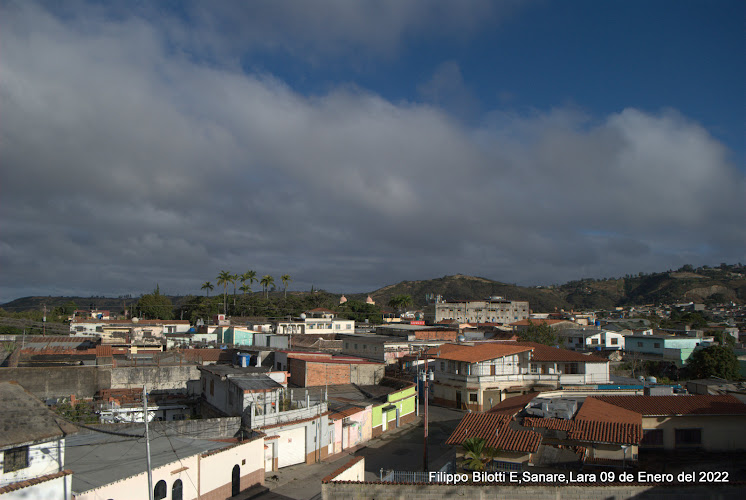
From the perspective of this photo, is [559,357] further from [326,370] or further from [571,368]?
[326,370]

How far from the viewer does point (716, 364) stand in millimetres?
56875

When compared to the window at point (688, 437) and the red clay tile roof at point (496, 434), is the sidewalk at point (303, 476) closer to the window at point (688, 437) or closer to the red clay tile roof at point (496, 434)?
the red clay tile roof at point (496, 434)

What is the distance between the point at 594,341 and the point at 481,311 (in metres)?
69.8

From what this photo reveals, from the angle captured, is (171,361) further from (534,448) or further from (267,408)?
(534,448)

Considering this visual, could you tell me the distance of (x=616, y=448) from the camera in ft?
69.1

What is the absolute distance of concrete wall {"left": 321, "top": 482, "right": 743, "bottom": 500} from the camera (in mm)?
16625

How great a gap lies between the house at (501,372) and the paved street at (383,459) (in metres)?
3.22

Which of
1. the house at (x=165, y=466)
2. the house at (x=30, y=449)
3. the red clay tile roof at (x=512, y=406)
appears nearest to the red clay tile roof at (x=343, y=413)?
the house at (x=165, y=466)

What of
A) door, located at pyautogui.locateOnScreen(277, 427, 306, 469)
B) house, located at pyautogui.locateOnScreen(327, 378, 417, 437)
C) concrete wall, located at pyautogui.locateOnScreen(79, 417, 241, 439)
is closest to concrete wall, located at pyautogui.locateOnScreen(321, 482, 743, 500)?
concrete wall, located at pyautogui.locateOnScreen(79, 417, 241, 439)

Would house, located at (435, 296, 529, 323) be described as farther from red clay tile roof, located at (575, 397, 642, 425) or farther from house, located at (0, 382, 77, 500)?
house, located at (0, 382, 77, 500)

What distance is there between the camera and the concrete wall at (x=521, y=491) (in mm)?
16625

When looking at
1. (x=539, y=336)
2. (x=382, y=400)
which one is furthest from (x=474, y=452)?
(x=539, y=336)

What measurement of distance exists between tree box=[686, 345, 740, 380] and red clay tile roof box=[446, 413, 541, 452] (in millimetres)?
45490

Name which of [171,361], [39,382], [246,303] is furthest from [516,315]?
[39,382]
